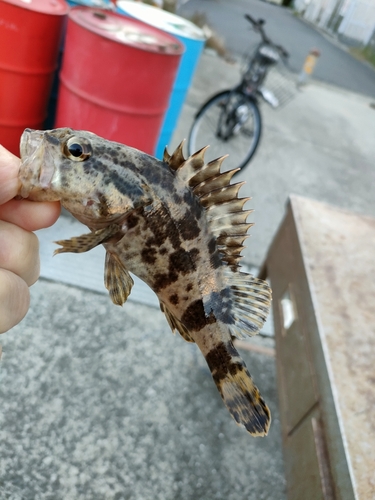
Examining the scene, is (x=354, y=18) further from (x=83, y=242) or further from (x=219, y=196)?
(x=83, y=242)

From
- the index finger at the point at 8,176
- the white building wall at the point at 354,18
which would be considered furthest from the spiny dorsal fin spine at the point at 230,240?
the white building wall at the point at 354,18

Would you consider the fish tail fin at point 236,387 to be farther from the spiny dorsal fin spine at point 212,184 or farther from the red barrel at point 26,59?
the red barrel at point 26,59

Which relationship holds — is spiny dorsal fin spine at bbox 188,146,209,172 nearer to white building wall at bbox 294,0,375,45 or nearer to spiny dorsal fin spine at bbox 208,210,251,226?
spiny dorsal fin spine at bbox 208,210,251,226

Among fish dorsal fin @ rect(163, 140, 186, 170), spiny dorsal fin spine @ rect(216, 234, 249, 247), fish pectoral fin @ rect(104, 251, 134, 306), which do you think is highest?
fish dorsal fin @ rect(163, 140, 186, 170)

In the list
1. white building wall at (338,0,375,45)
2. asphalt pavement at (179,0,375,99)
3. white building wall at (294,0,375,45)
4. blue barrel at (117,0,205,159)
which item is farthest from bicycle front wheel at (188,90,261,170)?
white building wall at (338,0,375,45)

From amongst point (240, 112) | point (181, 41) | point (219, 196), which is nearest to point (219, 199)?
point (219, 196)
